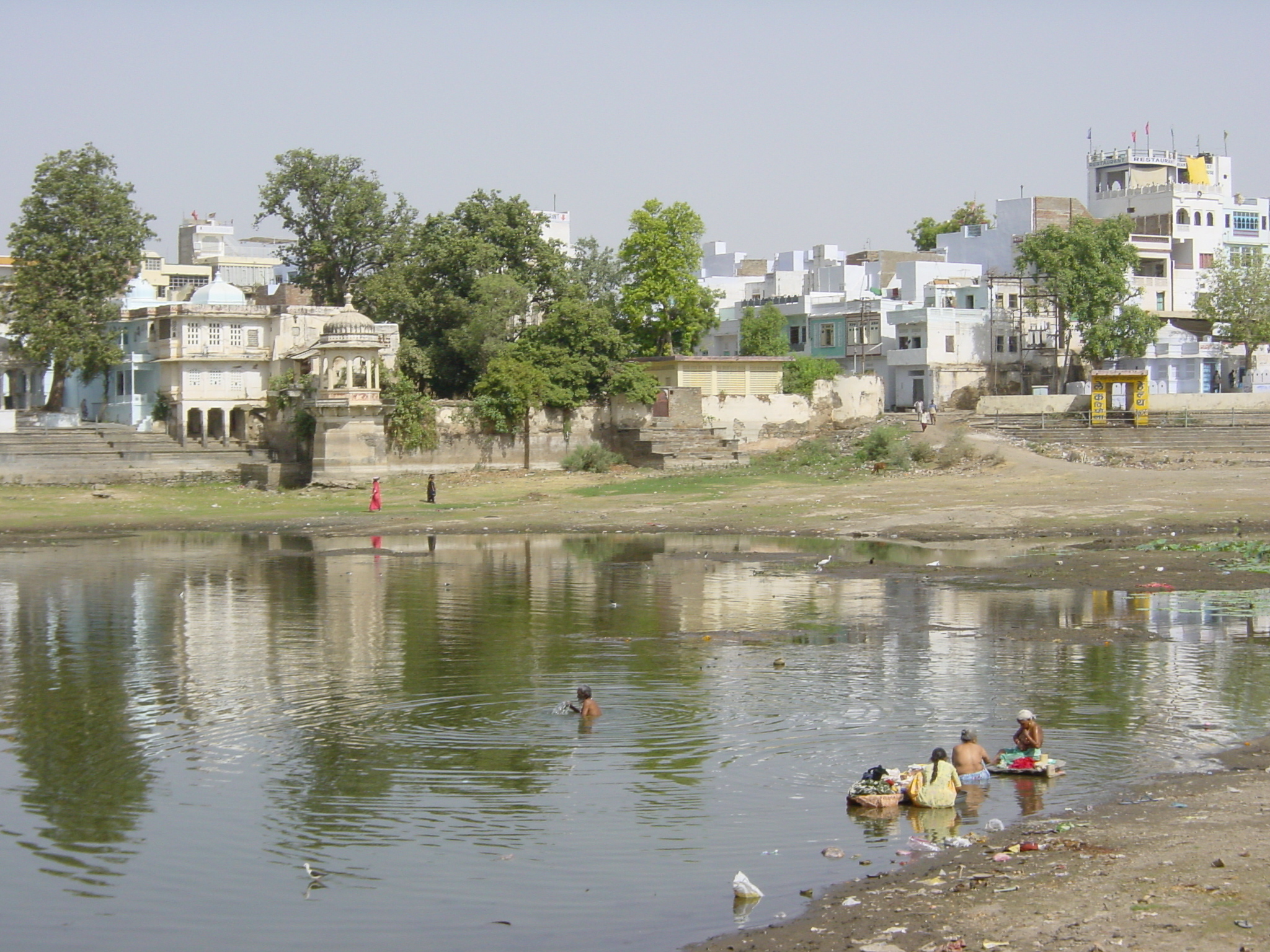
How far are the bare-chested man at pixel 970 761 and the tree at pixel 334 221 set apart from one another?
4603cm

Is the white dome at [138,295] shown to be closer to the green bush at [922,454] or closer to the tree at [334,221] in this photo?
the tree at [334,221]

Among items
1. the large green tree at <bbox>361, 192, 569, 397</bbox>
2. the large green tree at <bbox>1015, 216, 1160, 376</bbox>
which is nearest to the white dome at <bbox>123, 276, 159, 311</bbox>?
the large green tree at <bbox>361, 192, 569, 397</bbox>

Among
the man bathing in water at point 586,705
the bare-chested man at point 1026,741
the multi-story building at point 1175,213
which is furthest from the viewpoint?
the multi-story building at point 1175,213

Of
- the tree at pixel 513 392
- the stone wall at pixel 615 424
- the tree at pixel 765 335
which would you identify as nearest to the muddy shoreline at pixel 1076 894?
the tree at pixel 513 392

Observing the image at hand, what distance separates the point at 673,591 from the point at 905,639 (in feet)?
21.6

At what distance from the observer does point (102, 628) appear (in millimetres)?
23156

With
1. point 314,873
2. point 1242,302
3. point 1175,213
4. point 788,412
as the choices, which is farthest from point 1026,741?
point 1175,213

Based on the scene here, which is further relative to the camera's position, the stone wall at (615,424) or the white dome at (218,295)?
the white dome at (218,295)

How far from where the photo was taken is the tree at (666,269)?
55094 mm

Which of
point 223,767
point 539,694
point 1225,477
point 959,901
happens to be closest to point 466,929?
point 959,901

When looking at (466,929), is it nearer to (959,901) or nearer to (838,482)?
(959,901)

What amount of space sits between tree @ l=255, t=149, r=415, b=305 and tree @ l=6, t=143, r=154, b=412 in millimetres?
5837

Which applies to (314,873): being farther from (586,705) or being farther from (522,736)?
(586,705)

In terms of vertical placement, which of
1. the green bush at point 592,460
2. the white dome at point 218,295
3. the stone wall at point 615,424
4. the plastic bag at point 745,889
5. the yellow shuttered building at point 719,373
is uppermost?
the white dome at point 218,295
